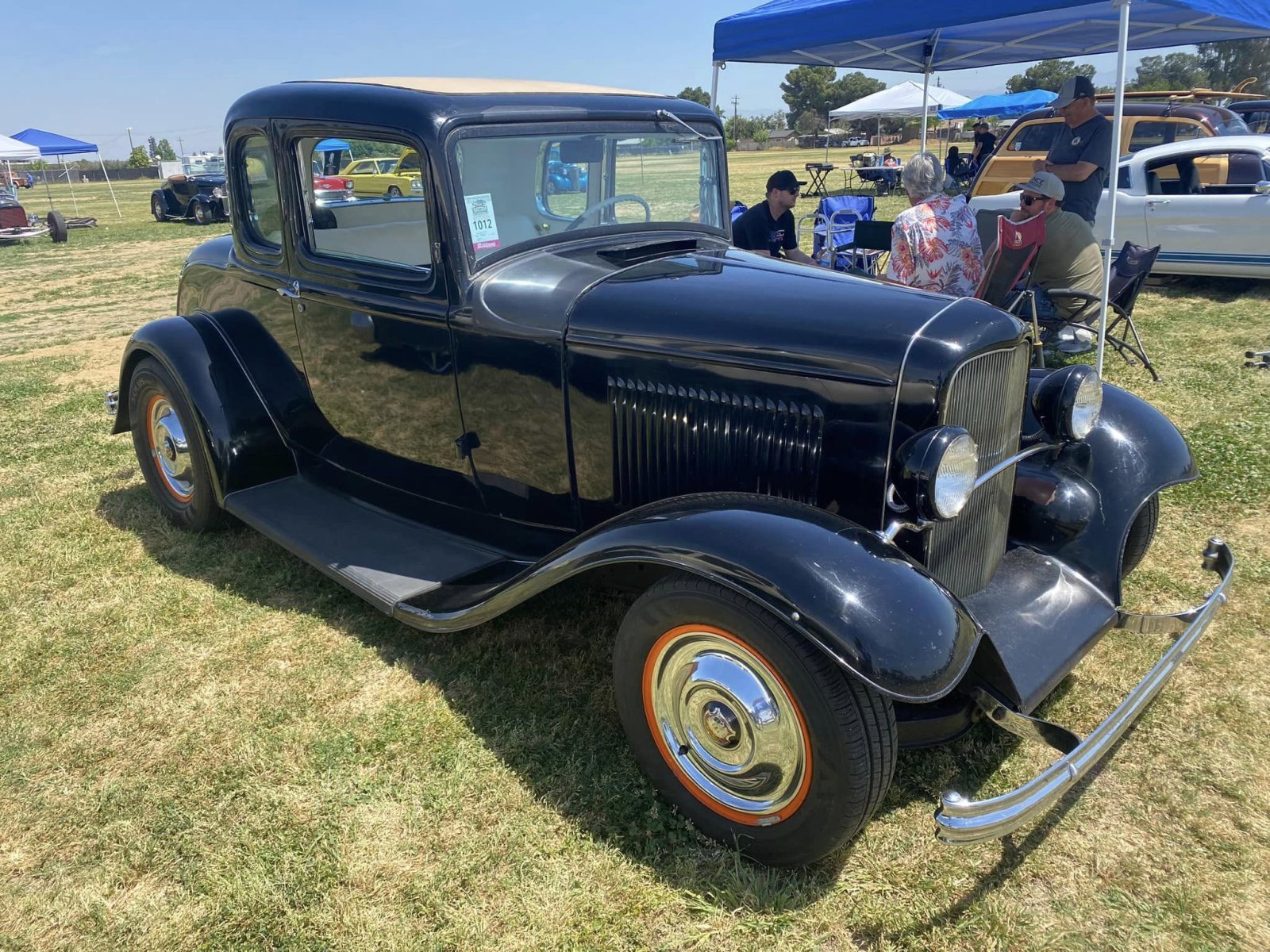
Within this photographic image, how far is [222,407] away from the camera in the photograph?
12.9 ft

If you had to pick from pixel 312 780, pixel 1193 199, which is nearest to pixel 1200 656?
pixel 312 780

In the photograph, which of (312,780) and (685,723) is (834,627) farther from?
(312,780)

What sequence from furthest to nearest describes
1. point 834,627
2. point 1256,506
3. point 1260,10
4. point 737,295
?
point 1260,10
point 1256,506
point 737,295
point 834,627

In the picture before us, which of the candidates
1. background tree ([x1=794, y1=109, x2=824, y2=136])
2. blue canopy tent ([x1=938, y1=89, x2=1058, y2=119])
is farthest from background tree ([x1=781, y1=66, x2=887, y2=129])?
blue canopy tent ([x1=938, y1=89, x2=1058, y2=119])

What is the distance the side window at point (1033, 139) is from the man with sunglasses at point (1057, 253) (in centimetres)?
692

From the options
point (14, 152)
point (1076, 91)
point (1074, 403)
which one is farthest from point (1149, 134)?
point (14, 152)

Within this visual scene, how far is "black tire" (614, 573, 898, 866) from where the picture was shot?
6.95 ft

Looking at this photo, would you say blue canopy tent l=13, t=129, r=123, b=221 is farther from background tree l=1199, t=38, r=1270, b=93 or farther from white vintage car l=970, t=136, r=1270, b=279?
background tree l=1199, t=38, r=1270, b=93

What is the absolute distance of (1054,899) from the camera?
7.50ft

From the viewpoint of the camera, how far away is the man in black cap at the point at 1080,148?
6809 mm

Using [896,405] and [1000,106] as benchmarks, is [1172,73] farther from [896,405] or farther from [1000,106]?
[896,405]

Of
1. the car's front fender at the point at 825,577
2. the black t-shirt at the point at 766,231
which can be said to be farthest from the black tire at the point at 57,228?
the car's front fender at the point at 825,577

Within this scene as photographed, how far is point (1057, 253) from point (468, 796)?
5.30 meters

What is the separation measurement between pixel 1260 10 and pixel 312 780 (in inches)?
302
